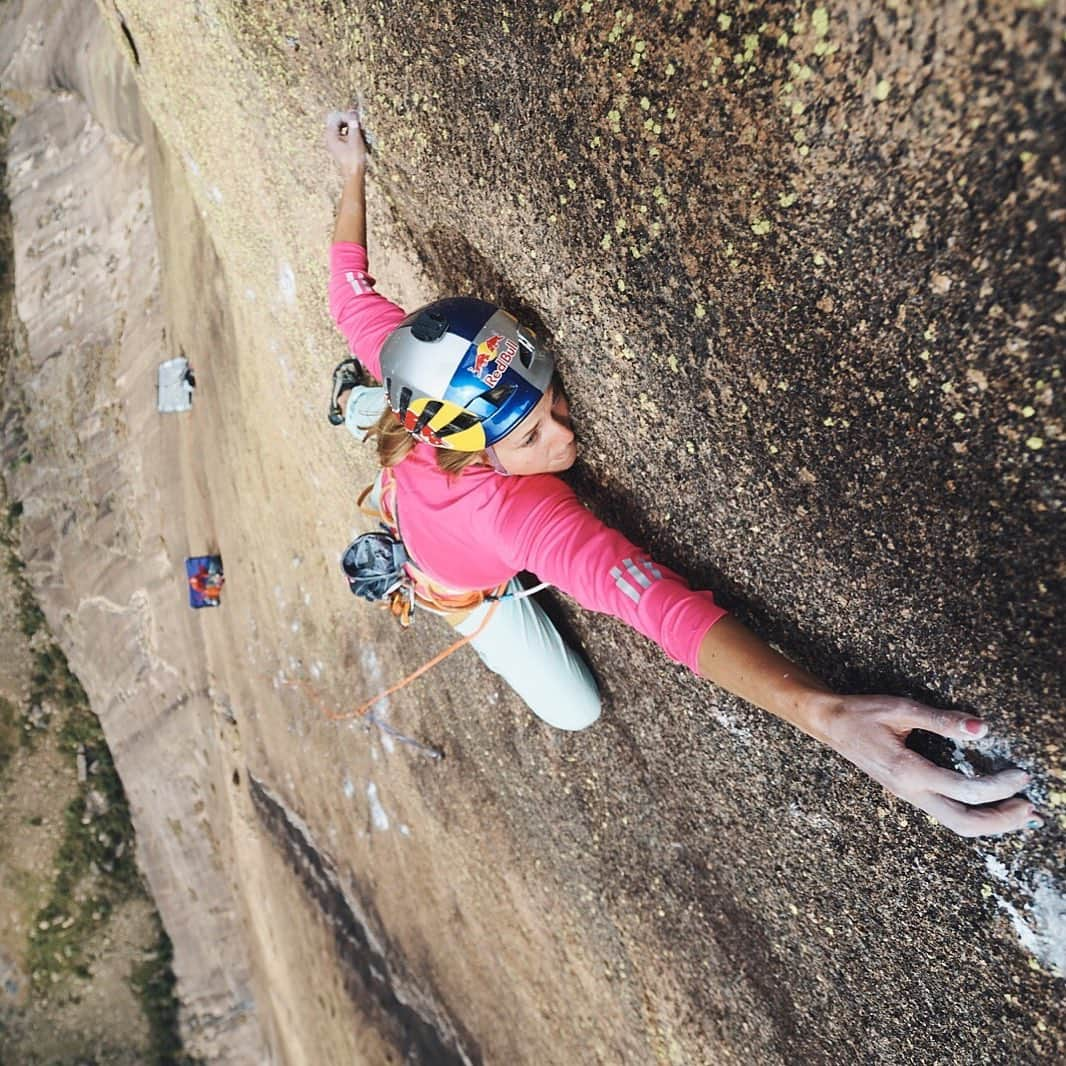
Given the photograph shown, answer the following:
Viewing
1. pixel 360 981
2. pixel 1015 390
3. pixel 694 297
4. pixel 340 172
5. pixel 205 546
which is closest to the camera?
pixel 1015 390

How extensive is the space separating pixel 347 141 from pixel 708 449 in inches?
82.5

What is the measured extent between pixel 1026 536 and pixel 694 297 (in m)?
0.90

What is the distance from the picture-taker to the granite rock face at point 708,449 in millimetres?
1533

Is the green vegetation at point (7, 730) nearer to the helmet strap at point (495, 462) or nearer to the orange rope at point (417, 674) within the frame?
the orange rope at point (417, 674)

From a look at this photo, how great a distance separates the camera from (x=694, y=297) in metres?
2.02

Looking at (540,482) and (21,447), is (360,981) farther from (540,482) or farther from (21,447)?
(21,447)

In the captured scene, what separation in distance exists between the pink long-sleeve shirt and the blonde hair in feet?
0.15

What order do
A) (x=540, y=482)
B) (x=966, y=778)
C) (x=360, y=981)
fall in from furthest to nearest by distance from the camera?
(x=360, y=981) → (x=540, y=482) → (x=966, y=778)

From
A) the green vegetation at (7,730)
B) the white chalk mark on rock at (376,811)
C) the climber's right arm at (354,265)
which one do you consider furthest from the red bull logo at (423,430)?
the green vegetation at (7,730)

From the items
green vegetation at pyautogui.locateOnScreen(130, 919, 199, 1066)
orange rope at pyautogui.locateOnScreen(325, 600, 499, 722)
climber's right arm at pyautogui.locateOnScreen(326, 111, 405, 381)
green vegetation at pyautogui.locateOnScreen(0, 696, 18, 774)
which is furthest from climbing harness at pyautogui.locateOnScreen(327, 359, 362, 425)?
green vegetation at pyautogui.locateOnScreen(130, 919, 199, 1066)

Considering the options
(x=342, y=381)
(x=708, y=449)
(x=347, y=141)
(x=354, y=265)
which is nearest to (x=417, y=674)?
(x=342, y=381)

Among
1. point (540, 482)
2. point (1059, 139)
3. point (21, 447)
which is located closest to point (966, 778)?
point (1059, 139)

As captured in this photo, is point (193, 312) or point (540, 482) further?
point (193, 312)

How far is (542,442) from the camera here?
2578mm
